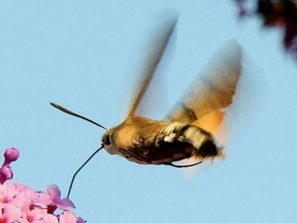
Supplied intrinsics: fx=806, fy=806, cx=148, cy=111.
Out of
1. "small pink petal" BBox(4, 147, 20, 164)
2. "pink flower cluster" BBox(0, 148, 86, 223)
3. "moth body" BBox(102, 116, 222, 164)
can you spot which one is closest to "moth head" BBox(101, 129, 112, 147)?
"moth body" BBox(102, 116, 222, 164)

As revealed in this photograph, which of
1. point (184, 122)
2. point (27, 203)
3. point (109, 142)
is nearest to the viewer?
point (27, 203)

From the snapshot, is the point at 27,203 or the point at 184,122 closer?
the point at 27,203

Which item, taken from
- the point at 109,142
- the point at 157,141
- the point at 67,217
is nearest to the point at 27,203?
the point at 67,217

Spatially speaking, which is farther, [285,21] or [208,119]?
[208,119]

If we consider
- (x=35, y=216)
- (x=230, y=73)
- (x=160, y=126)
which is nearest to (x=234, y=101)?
(x=230, y=73)

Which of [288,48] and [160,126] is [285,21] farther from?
[160,126]

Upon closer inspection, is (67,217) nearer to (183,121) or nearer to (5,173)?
(5,173)

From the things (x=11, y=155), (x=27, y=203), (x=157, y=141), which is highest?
(x=157, y=141)
